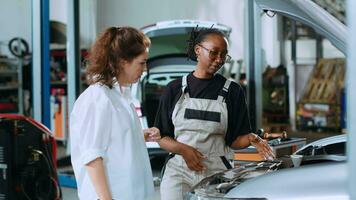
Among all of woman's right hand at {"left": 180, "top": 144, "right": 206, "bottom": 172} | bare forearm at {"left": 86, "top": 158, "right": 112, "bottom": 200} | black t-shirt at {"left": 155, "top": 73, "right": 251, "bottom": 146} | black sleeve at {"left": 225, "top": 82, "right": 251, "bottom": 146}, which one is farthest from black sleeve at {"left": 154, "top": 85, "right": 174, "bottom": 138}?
bare forearm at {"left": 86, "top": 158, "right": 112, "bottom": 200}

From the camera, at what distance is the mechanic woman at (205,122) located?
3215 millimetres

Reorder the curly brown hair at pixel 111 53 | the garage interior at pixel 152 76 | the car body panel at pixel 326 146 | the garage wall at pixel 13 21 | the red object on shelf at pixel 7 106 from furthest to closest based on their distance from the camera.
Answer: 1. the garage wall at pixel 13 21
2. the red object on shelf at pixel 7 106
3. the garage interior at pixel 152 76
4. the car body panel at pixel 326 146
5. the curly brown hair at pixel 111 53

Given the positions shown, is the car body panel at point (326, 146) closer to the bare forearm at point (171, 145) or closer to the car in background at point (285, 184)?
the car in background at point (285, 184)

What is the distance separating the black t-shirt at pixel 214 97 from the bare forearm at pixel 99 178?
0.94m

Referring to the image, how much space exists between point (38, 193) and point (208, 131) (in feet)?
5.88

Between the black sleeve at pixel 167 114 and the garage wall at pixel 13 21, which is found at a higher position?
the garage wall at pixel 13 21

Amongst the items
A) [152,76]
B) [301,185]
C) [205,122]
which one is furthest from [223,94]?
[152,76]

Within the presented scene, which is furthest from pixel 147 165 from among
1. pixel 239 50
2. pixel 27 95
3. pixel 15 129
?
pixel 239 50

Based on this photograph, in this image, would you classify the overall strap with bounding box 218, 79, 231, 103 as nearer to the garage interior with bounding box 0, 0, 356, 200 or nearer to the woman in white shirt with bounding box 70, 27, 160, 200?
the garage interior with bounding box 0, 0, 356, 200

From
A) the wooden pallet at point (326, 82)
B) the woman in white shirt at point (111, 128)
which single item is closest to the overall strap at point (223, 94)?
the woman in white shirt at point (111, 128)

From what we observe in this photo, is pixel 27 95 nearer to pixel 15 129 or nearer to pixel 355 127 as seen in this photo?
pixel 15 129

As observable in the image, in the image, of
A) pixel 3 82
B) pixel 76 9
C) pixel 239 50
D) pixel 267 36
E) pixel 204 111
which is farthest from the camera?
pixel 267 36

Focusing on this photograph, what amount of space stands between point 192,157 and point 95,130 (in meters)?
0.81

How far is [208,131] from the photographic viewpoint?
10.6 feet
